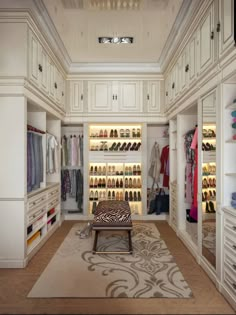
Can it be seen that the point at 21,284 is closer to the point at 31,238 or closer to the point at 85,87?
the point at 31,238

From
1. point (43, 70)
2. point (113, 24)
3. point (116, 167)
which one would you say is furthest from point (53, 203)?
point (113, 24)

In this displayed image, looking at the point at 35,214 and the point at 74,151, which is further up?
the point at 74,151

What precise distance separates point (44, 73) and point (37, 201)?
192 centimetres

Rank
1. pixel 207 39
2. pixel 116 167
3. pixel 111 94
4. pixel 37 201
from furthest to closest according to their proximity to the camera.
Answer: pixel 116 167 → pixel 111 94 → pixel 37 201 → pixel 207 39

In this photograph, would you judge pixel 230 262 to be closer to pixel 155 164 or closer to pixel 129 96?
pixel 155 164

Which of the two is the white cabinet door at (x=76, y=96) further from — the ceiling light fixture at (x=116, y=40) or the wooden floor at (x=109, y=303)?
the wooden floor at (x=109, y=303)

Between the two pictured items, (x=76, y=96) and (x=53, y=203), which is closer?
(x=53, y=203)

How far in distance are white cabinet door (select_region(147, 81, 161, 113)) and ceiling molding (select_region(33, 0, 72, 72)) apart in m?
1.73

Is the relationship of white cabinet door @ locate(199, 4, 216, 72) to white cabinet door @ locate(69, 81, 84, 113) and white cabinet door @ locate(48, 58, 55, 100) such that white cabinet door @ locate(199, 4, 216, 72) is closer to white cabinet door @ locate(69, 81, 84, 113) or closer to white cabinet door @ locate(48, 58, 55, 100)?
white cabinet door @ locate(48, 58, 55, 100)

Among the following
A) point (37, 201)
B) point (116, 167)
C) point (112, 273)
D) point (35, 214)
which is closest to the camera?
point (112, 273)

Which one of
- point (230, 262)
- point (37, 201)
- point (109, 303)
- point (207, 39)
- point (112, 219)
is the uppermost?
point (207, 39)

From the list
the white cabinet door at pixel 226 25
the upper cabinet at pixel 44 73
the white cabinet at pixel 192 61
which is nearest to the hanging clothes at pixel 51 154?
the upper cabinet at pixel 44 73

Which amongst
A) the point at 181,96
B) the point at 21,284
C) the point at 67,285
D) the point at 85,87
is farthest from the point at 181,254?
the point at 85,87

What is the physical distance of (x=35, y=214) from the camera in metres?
3.47
